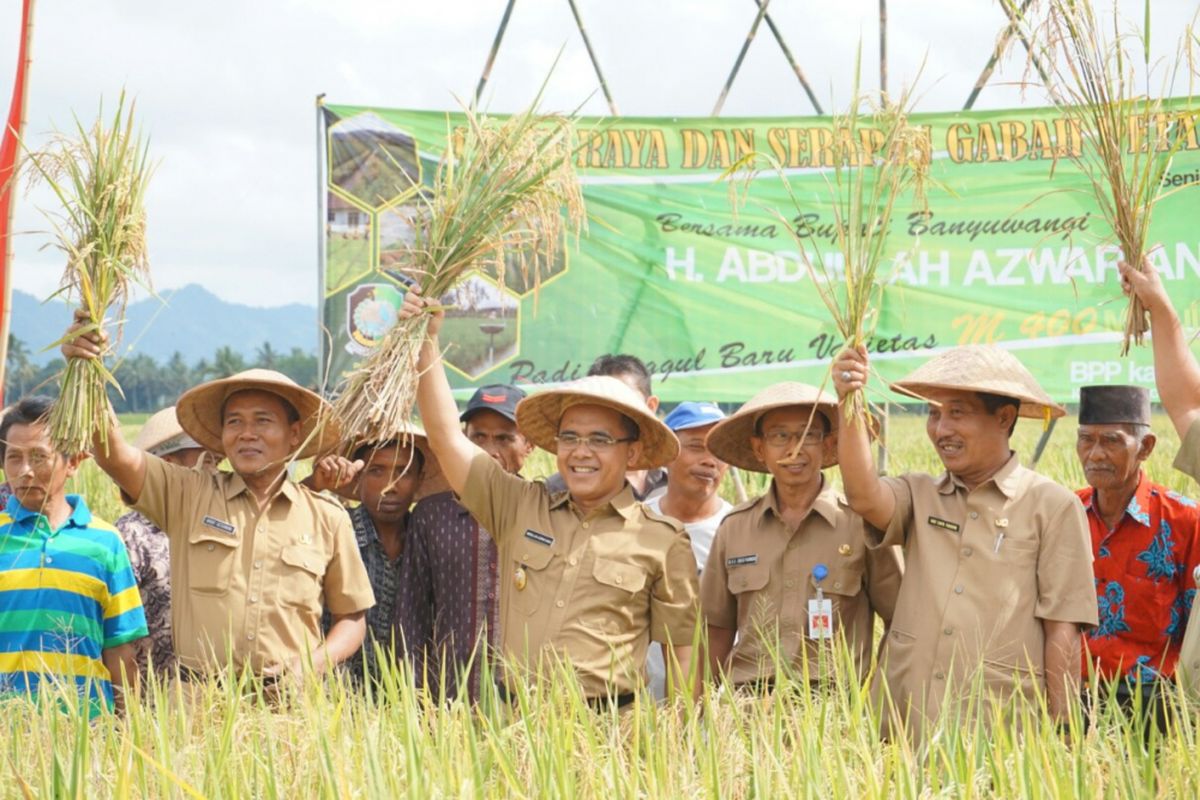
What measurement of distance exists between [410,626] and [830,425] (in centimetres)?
153

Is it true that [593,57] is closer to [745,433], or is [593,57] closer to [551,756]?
[745,433]

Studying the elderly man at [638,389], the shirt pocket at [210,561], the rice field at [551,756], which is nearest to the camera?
the rice field at [551,756]

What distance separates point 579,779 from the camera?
2.96 metres

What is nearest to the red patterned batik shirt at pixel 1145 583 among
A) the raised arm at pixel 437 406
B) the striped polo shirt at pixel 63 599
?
the raised arm at pixel 437 406

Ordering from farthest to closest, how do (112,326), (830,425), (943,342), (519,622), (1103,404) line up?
(943,342) < (1103,404) < (830,425) < (519,622) < (112,326)

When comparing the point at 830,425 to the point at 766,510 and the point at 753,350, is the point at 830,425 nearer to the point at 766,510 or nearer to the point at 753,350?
the point at 766,510

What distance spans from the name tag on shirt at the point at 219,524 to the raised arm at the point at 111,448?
211 mm

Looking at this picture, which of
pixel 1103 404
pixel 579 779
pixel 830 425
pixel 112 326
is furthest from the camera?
pixel 1103 404

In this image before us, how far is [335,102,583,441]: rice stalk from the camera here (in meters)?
3.85

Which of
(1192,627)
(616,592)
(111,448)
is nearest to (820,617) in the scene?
(616,592)

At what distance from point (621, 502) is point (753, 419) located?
0.54 meters

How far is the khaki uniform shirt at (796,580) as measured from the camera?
4.07m

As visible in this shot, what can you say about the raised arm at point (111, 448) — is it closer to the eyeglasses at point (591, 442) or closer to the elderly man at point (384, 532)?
the elderly man at point (384, 532)

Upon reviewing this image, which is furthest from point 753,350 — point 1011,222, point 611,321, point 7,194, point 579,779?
point 579,779
